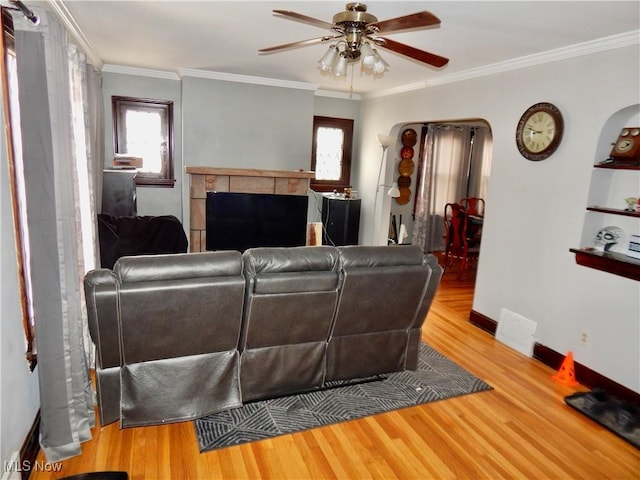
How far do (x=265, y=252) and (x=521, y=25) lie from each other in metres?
2.28

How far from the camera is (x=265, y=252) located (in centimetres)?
247

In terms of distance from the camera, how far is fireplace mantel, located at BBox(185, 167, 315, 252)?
17.3ft

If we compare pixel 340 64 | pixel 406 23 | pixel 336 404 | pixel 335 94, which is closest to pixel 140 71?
pixel 335 94

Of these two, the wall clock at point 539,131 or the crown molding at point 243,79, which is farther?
the crown molding at point 243,79

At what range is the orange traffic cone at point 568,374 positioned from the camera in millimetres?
3230

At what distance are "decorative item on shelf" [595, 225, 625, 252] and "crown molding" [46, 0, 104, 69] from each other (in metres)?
4.24

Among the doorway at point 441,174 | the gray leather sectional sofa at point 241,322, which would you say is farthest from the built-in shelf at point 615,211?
the doorway at point 441,174

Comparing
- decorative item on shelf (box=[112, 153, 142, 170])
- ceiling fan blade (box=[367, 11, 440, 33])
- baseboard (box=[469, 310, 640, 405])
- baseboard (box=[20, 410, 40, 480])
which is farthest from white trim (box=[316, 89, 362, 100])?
baseboard (box=[20, 410, 40, 480])

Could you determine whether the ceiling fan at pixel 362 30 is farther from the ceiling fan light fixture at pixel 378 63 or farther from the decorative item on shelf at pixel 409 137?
the decorative item on shelf at pixel 409 137

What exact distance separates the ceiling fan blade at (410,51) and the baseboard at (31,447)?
9.12ft

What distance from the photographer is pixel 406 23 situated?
2004 millimetres

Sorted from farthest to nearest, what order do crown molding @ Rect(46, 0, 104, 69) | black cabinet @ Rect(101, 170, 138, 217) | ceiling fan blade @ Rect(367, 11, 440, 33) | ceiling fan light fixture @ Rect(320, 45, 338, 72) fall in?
black cabinet @ Rect(101, 170, 138, 217), crown molding @ Rect(46, 0, 104, 69), ceiling fan light fixture @ Rect(320, 45, 338, 72), ceiling fan blade @ Rect(367, 11, 440, 33)

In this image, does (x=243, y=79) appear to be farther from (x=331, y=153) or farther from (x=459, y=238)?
(x=459, y=238)

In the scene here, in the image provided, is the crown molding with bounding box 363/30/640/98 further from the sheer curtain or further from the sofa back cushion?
the sheer curtain
